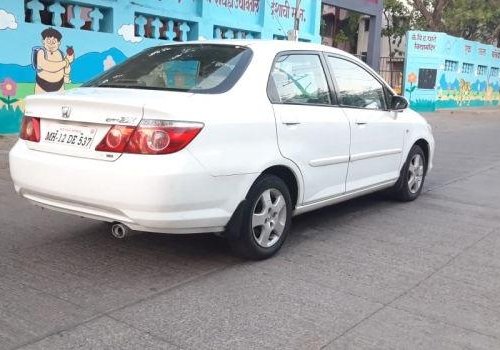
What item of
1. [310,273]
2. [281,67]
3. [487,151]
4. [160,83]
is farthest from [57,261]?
[487,151]

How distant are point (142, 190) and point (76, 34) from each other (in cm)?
771

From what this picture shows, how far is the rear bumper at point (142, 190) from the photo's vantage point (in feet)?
12.5

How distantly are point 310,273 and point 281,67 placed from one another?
65.9 inches

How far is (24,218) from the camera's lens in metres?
5.62

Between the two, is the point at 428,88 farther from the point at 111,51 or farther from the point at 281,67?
the point at 281,67

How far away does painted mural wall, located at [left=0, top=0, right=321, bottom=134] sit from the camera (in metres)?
9.88

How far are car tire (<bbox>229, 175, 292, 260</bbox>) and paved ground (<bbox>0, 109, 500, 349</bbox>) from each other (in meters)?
0.13

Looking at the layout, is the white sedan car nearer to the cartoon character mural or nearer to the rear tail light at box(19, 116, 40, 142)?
the rear tail light at box(19, 116, 40, 142)

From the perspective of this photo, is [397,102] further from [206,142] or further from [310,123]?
[206,142]

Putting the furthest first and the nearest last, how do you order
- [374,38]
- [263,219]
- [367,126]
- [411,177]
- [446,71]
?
1. [446,71]
2. [374,38]
3. [411,177]
4. [367,126]
5. [263,219]

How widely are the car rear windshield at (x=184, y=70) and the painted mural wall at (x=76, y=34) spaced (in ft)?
18.3

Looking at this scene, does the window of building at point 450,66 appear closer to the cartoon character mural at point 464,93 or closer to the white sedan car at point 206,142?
the cartoon character mural at point 464,93

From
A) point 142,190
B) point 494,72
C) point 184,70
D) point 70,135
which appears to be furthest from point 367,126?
point 494,72

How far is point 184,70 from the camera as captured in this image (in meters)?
4.63
